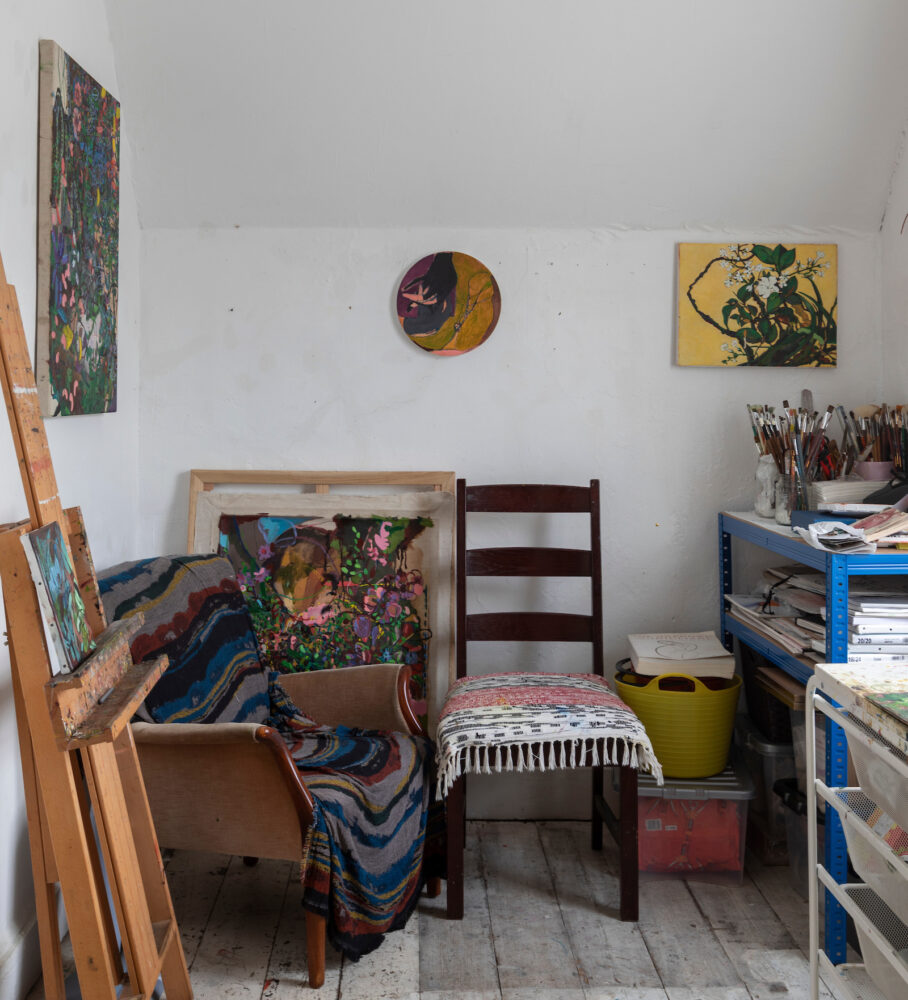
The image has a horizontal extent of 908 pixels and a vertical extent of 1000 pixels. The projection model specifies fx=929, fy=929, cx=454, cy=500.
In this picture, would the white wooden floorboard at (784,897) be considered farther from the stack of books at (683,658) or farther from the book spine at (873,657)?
the book spine at (873,657)

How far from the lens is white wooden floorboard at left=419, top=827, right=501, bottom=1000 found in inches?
84.2

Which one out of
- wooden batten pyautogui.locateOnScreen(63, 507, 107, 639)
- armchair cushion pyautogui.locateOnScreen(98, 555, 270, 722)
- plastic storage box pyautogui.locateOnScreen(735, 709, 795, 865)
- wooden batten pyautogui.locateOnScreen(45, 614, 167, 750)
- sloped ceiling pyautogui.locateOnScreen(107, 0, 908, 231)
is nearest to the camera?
wooden batten pyautogui.locateOnScreen(45, 614, 167, 750)

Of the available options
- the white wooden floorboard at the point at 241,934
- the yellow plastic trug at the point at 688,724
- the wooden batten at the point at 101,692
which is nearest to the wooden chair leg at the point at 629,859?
the yellow plastic trug at the point at 688,724

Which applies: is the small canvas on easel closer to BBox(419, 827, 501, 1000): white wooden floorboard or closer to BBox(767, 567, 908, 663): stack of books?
BBox(419, 827, 501, 1000): white wooden floorboard

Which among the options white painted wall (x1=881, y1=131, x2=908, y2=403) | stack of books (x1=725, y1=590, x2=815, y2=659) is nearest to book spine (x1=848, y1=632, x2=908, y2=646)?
stack of books (x1=725, y1=590, x2=815, y2=659)

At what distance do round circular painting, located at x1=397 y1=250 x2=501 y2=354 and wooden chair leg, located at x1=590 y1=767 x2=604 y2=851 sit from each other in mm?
1406

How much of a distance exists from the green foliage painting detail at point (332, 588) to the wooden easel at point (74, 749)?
114 centimetres

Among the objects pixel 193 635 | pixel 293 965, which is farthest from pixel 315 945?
pixel 193 635

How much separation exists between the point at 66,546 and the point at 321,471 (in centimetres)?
142

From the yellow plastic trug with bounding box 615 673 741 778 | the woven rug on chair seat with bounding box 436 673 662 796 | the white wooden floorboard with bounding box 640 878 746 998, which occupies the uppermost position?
the woven rug on chair seat with bounding box 436 673 662 796

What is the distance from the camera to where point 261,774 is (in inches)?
82.4

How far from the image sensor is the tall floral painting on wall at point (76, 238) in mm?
2152

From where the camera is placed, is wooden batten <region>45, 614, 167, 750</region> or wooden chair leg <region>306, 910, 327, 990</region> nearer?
wooden batten <region>45, 614, 167, 750</region>

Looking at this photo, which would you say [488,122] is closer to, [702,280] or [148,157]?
[702,280]
